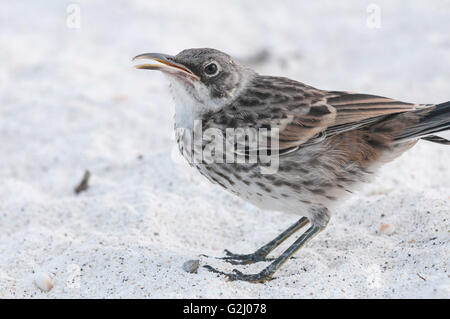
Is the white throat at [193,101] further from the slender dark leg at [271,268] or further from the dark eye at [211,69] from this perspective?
the slender dark leg at [271,268]

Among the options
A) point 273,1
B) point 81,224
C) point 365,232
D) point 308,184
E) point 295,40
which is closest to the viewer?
point 308,184

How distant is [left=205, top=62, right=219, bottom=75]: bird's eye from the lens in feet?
15.6

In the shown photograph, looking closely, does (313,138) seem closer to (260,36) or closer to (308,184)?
(308,184)

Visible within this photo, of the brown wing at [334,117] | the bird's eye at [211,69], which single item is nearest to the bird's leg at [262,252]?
the brown wing at [334,117]

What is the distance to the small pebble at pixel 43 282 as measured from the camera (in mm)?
4430

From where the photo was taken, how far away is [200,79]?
4.72 m

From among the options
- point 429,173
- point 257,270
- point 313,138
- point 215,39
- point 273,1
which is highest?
point 273,1

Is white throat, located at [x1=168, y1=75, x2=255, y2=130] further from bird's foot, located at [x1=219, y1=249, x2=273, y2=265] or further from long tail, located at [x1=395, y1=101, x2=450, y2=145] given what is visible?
long tail, located at [x1=395, y1=101, x2=450, y2=145]

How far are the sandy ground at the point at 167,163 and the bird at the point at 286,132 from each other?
0.58 metres

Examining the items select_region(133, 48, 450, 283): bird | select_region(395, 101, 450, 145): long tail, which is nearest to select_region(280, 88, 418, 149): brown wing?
select_region(133, 48, 450, 283): bird

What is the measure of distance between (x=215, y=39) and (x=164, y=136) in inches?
123

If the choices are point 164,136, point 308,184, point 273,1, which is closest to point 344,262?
point 308,184

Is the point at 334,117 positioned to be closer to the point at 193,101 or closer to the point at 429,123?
the point at 429,123

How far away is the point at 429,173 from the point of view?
21.2ft
